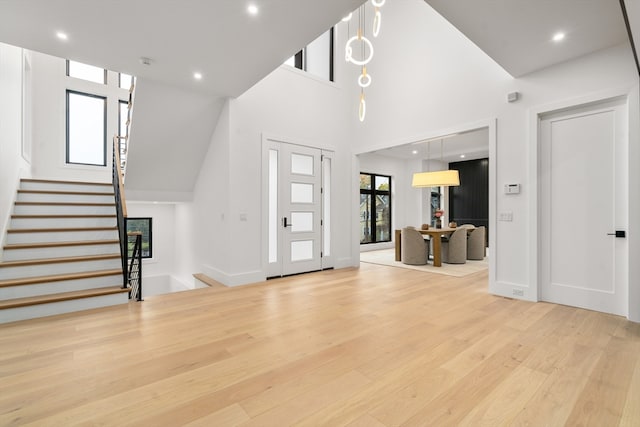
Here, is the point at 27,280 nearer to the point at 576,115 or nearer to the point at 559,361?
the point at 559,361

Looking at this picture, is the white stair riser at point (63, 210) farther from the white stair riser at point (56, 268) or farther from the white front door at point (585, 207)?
the white front door at point (585, 207)

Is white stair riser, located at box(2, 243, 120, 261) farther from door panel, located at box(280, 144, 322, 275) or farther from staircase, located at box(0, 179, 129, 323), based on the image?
door panel, located at box(280, 144, 322, 275)

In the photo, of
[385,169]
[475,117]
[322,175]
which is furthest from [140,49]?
[385,169]

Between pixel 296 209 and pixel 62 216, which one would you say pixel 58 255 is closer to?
pixel 62 216

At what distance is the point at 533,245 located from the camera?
3812mm

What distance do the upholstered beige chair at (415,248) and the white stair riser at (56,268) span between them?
213 inches

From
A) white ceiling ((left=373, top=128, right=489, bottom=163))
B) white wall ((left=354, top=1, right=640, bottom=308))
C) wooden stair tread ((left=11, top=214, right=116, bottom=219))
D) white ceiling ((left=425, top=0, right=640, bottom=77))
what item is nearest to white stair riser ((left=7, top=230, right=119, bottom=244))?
wooden stair tread ((left=11, top=214, right=116, bottom=219))

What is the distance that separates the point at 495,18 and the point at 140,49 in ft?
12.4

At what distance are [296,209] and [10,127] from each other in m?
4.61

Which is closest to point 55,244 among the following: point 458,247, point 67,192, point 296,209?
point 67,192

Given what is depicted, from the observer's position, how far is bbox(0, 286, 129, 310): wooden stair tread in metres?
3.16

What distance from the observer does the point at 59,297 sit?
3406 mm

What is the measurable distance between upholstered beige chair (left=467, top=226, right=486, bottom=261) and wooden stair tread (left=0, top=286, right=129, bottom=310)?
278 inches

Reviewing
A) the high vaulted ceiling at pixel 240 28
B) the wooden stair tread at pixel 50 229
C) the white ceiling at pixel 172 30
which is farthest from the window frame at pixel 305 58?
the wooden stair tread at pixel 50 229
